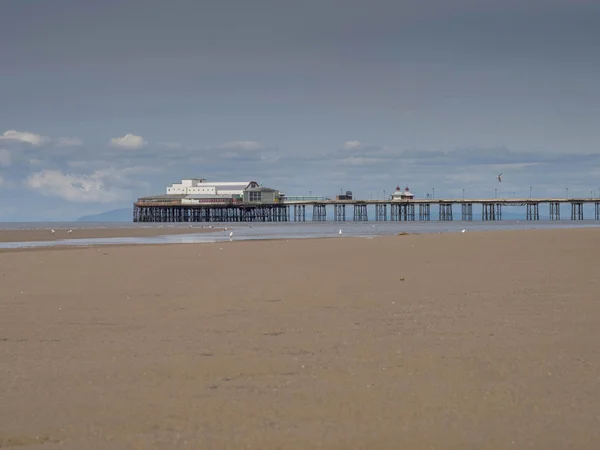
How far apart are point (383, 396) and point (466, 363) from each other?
120 cm

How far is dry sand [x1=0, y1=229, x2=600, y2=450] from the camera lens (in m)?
4.20

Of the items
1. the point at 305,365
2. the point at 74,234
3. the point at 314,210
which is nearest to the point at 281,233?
the point at 74,234

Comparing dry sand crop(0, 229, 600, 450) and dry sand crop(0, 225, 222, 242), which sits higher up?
dry sand crop(0, 225, 222, 242)

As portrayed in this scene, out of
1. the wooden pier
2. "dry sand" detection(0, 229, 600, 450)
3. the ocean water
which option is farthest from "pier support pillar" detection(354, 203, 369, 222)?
"dry sand" detection(0, 229, 600, 450)

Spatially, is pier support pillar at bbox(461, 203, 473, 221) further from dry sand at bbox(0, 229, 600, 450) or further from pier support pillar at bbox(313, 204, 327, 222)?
dry sand at bbox(0, 229, 600, 450)

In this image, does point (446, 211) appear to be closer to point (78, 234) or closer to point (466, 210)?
point (466, 210)

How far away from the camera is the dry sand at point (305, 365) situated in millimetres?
4203

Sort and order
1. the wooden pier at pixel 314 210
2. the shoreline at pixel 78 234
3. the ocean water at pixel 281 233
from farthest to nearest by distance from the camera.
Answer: the wooden pier at pixel 314 210
the shoreline at pixel 78 234
the ocean water at pixel 281 233

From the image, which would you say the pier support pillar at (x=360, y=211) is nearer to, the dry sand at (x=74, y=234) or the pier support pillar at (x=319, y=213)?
the pier support pillar at (x=319, y=213)

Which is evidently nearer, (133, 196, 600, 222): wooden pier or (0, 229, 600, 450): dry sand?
(0, 229, 600, 450): dry sand

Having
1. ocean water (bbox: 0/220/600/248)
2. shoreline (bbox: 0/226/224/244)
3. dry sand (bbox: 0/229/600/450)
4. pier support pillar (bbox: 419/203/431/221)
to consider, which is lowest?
dry sand (bbox: 0/229/600/450)

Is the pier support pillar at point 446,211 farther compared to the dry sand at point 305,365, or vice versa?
the pier support pillar at point 446,211

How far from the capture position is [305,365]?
19.0ft

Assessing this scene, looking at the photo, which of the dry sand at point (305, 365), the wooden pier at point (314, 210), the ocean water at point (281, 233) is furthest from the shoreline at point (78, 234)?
the wooden pier at point (314, 210)
